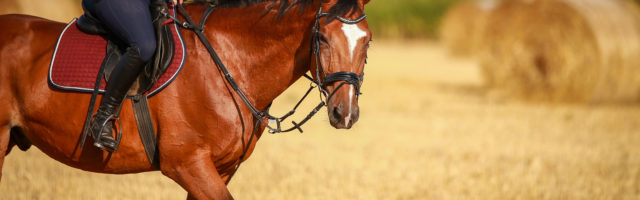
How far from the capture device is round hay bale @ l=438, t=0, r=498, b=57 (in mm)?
30125

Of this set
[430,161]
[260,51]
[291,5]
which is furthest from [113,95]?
[430,161]

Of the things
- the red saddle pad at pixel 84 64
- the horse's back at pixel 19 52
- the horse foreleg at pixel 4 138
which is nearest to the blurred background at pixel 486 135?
the red saddle pad at pixel 84 64

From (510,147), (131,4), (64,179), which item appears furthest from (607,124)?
(131,4)

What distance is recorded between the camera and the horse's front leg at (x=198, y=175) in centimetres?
396

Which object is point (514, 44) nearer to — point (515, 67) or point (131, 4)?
point (515, 67)

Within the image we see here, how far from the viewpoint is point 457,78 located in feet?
72.2

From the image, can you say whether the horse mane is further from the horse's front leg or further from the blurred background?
the horse's front leg

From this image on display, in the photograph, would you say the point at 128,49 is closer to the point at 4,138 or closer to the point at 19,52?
the point at 19,52

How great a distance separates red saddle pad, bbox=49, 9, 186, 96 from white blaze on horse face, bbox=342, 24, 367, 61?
1.10 metres

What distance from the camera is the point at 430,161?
847 cm

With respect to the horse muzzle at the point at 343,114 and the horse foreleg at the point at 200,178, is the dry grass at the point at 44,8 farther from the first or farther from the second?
the horse muzzle at the point at 343,114

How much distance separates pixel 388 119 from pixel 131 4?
8.92 meters

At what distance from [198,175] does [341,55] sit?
1.18m

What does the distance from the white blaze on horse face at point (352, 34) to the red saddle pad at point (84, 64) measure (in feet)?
3.60
